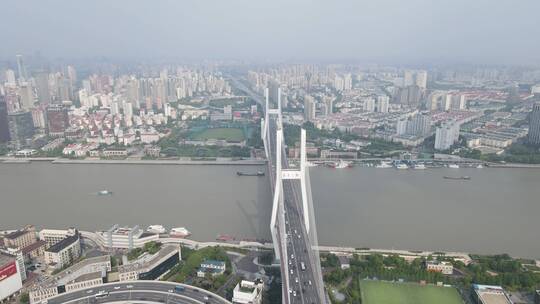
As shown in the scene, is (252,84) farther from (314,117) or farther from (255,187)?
(255,187)

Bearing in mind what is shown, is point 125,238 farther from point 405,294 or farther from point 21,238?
point 405,294

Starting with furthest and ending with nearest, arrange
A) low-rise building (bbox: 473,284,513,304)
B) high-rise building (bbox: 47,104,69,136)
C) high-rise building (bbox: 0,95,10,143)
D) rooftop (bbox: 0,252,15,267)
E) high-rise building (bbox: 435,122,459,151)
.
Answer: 1. high-rise building (bbox: 47,104,69,136)
2. high-rise building (bbox: 0,95,10,143)
3. high-rise building (bbox: 435,122,459,151)
4. rooftop (bbox: 0,252,15,267)
5. low-rise building (bbox: 473,284,513,304)

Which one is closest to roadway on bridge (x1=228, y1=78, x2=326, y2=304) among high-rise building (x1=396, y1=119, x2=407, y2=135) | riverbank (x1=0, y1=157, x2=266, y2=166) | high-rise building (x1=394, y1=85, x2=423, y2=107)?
riverbank (x1=0, y1=157, x2=266, y2=166)

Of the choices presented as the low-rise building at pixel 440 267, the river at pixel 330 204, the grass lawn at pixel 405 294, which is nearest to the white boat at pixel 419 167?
the river at pixel 330 204

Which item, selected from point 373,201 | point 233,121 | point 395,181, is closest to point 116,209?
point 373,201

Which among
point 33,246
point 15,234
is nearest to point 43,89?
point 15,234

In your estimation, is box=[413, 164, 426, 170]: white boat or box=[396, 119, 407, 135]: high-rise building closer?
box=[413, 164, 426, 170]: white boat

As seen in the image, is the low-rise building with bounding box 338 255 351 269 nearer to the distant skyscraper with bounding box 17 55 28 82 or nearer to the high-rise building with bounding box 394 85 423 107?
the high-rise building with bounding box 394 85 423 107
